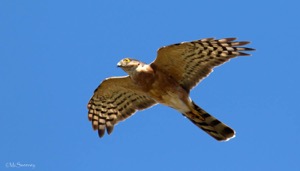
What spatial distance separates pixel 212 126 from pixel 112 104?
9.24 ft

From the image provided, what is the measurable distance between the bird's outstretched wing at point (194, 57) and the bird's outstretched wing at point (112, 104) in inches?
48.8

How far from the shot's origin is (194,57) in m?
14.8

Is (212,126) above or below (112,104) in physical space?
below

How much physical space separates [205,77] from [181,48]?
0.91 meters

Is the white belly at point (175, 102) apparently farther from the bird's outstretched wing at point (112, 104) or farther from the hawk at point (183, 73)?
the bird's outstretched wing at point (112, 104)

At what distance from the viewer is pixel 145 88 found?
49.0ft

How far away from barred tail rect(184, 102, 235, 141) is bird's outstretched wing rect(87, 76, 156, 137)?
1339mm

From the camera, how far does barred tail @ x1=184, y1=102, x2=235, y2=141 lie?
591 inches

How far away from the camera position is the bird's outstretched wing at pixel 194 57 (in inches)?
563

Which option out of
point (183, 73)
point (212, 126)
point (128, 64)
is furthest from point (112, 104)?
point (212, 126)

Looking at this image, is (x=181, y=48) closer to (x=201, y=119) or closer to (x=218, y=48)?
(x=218, y=48)

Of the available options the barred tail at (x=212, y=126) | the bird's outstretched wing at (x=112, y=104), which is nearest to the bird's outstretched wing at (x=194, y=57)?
the barred tail at (x=212, y=126)

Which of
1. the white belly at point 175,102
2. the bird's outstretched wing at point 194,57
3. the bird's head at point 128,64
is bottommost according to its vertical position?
the white belly at point 175,102

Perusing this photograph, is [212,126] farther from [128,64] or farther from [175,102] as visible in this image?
[128,64]
